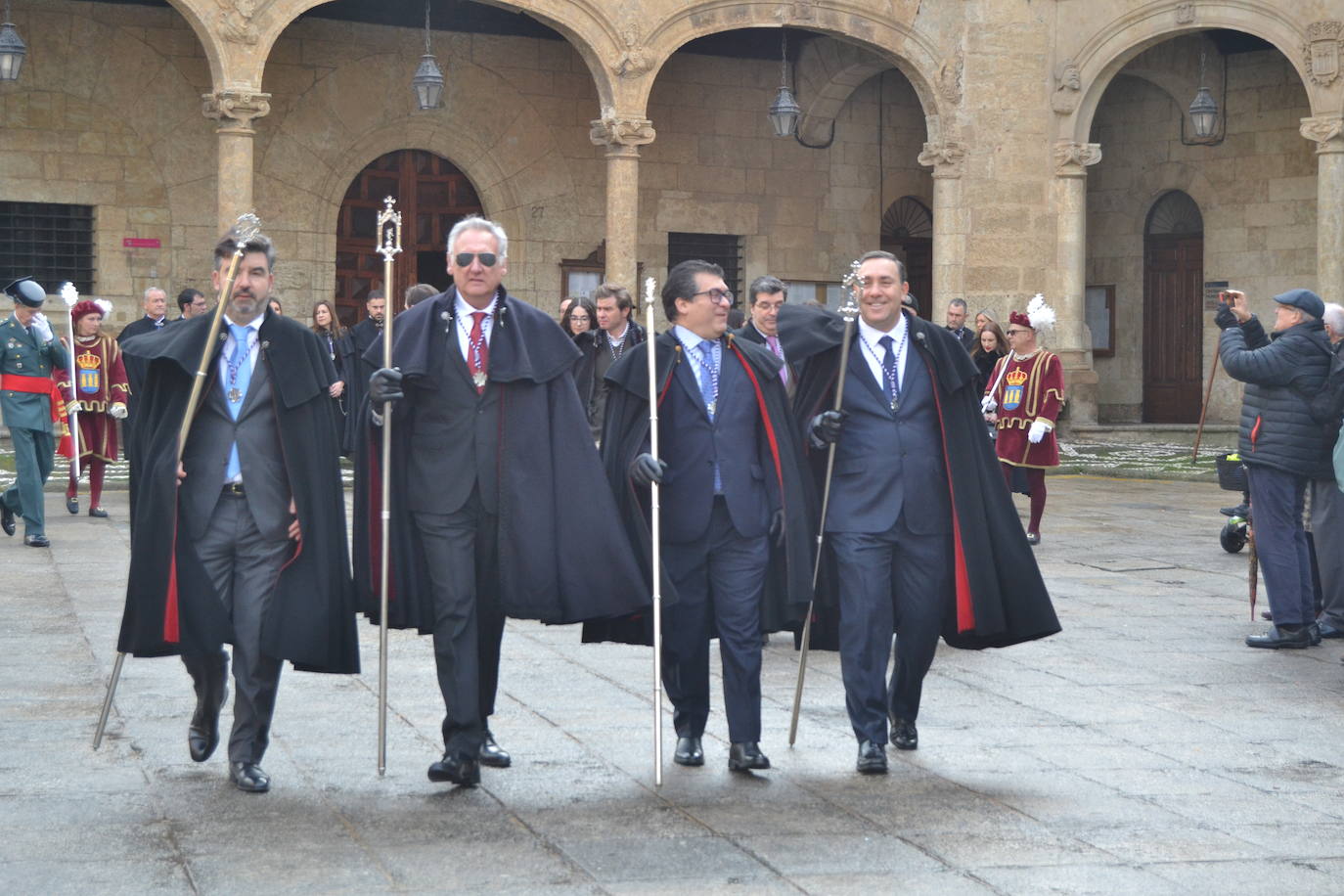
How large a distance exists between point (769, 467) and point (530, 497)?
0.86 meters

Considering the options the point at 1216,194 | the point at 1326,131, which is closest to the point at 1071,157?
the point at 1326,131

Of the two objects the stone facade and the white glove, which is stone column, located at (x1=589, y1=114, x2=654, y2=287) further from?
the white glove

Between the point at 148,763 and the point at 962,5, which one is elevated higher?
the point at 962,5

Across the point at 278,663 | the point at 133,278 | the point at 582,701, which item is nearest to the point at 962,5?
the point at 133,278

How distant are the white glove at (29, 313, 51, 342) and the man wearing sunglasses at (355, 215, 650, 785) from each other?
737cm

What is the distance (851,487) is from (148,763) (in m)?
2.45

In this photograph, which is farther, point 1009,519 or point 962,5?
point 962,5

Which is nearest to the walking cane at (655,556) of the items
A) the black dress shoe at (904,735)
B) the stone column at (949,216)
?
the black dress shoe at (904,735)

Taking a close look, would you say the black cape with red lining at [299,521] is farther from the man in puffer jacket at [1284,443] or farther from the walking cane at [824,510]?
the man in puffer jacket at [1284,443]

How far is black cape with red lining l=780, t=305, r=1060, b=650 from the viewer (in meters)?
6.17

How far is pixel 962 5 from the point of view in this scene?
21062 millimetres

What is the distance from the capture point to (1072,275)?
2133cm

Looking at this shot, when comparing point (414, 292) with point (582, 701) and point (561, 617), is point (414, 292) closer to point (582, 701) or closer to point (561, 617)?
point (582, 701)

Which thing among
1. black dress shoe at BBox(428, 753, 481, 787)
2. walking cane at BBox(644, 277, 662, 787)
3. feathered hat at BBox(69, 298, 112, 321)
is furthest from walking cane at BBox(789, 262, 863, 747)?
feathered hat at BBox(69, 298, 112, 321)
